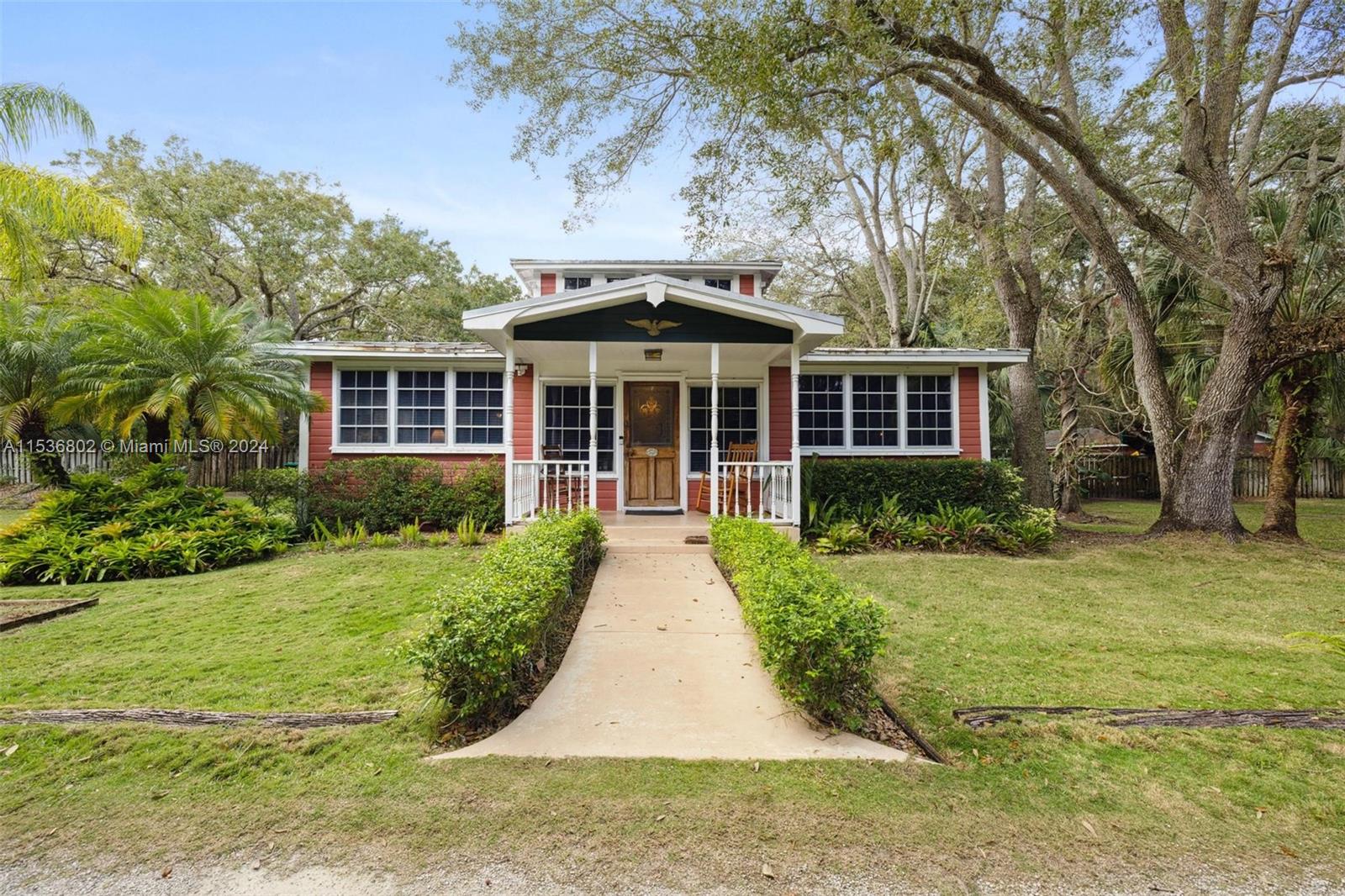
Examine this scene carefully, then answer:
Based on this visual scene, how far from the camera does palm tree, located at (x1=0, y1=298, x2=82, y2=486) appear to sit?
30.4 ft

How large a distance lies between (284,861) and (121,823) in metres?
0.84

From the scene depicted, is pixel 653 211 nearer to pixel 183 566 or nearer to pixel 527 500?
pixel 527 500

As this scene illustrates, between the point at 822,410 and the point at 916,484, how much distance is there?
228cm

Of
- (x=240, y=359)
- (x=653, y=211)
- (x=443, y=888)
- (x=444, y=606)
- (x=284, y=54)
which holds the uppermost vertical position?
(x=284, y=54)

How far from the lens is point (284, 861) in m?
2.31

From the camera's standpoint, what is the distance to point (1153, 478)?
19.3 metres

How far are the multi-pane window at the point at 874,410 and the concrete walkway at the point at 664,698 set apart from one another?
6299mm

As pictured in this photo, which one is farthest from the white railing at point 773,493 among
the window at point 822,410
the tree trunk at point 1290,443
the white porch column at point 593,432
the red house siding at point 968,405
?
the tree trunk at point 1290,443

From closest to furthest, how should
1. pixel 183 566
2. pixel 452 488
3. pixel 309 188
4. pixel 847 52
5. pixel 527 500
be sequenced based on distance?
pixel 847 52, pixel 183 566, pixel 527 500, pixel 452 488, pixel 309 188

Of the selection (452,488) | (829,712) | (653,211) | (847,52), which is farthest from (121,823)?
(653,211)

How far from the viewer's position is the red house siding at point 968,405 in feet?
36.8

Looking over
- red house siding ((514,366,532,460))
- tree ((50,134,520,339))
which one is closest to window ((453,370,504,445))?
red house siding ((514,366,532,460))

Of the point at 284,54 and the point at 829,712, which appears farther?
the point at 284,54

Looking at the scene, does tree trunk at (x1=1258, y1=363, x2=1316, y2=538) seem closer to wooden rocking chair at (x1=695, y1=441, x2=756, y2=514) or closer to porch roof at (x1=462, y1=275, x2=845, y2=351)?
porch roof at (x1=462, y1=275, x2=845, y2=351)
